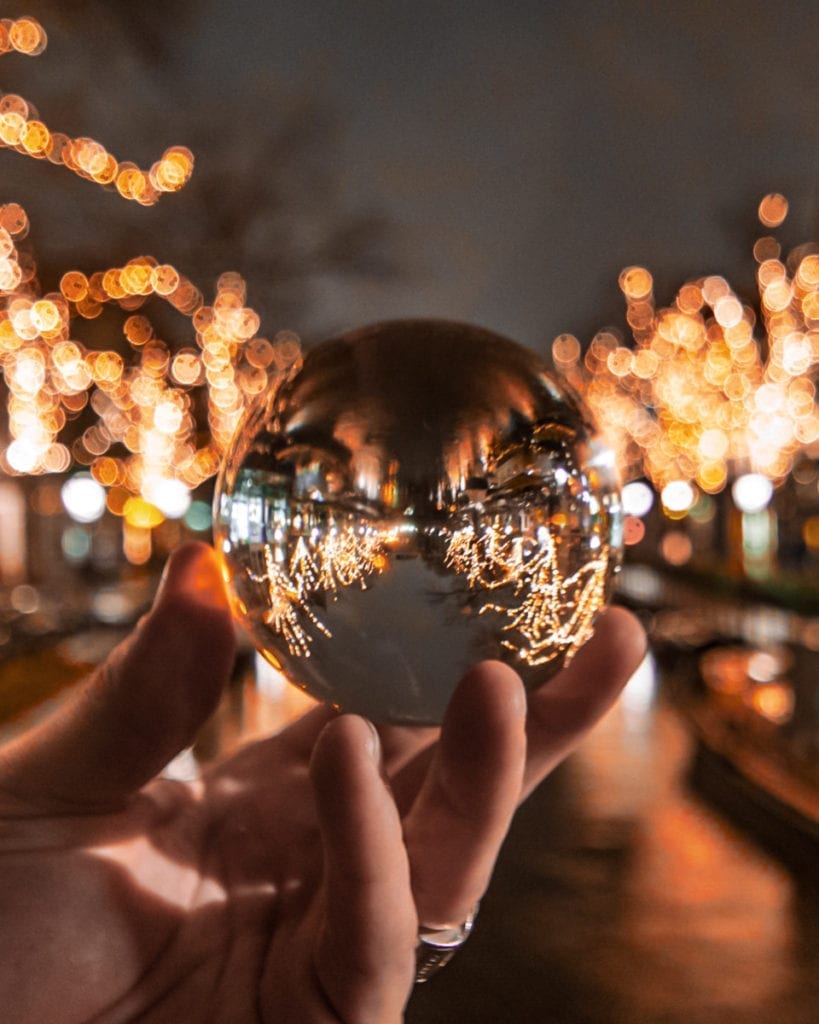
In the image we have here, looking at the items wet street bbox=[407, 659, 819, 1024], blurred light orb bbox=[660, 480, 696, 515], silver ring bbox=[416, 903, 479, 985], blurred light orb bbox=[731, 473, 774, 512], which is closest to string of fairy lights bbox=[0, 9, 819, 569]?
blurred light orb bbox=[731, 473, 774, 512]

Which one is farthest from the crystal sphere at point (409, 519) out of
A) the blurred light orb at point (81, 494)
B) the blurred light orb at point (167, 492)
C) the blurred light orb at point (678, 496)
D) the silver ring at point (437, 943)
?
the blurred light orb at point (678, 496)

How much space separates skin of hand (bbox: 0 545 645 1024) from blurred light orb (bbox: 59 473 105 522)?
118 ft

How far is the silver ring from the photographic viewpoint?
1866 mm

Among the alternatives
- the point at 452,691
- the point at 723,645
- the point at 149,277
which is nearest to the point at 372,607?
the point at 452,691

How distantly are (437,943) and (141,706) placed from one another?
2.21 ft

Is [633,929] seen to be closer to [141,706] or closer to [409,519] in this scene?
[141,706]

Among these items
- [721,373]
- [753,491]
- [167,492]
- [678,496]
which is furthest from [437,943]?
[678,496]

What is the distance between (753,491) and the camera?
2980 cm

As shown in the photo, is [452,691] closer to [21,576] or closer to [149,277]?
[149,277]

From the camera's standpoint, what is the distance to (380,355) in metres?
1.78

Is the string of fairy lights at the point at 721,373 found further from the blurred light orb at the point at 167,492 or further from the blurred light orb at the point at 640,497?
the blurred light orb at the point at 167,492

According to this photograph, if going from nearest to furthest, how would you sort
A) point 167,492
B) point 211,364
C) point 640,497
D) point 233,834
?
point 233,834 < point 211,364 < point 167,492 < point 640,497

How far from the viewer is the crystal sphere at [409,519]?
5.58 feet

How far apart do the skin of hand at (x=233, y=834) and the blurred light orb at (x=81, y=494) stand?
3596cm
